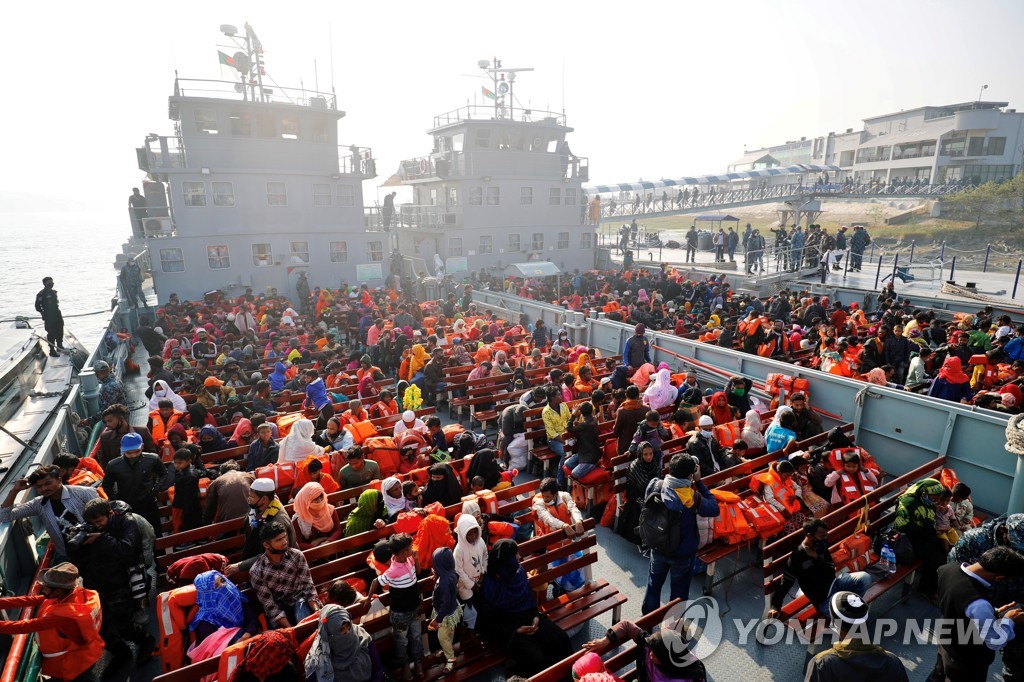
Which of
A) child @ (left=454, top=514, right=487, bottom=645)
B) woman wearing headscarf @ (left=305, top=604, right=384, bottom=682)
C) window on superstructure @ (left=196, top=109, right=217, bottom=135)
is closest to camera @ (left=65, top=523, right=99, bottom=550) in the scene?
woman wearing headscarf @ (left=305, top=604, right=384, bottom=682)

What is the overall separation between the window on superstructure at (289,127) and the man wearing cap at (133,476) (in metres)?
21.8

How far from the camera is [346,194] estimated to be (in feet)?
83.3

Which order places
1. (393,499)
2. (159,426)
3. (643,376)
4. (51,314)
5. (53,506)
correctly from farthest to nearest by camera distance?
(51,314) → (643,376) → (159,426) → (393,499) → (53,506)

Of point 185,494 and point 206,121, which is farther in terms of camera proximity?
point 206,121

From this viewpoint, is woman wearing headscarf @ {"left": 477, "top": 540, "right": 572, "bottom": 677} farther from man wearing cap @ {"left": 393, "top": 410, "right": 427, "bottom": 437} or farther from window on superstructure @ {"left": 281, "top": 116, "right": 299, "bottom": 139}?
window on superstructure @ {"left": 281, "top": 116, "right": 299, "bottom": 139}

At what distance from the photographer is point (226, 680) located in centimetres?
358

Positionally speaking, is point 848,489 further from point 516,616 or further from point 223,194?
point 223,194

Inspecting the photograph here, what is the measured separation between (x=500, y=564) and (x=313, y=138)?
24.9 metres

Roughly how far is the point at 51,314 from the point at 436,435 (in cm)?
1321

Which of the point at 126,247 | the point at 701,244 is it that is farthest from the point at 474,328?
the point at 126,247

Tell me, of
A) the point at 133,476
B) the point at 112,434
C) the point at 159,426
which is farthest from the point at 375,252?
the point at 133,476

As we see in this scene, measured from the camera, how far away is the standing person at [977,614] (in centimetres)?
362

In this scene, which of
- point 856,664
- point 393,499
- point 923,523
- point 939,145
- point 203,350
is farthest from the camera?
point 939,145

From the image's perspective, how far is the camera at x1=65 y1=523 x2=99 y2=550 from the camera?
14.5 feet
